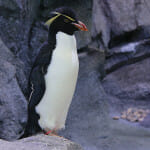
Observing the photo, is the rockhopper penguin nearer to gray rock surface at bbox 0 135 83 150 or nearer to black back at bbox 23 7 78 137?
black back at bbox 23 7 78 137

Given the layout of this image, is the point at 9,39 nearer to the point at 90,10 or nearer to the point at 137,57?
the point at 90,10

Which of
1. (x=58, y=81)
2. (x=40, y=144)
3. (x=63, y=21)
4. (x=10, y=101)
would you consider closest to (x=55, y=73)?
(x=58, y=81)

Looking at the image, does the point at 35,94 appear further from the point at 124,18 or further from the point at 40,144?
the point at 124,18

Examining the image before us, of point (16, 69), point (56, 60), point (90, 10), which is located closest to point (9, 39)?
point (16, 69)

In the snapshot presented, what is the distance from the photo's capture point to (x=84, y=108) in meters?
3.11

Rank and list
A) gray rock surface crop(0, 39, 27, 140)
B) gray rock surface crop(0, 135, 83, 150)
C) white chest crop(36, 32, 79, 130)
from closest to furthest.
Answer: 1. gray rock surface crop(0, 135, 83, 150)
2. white chest crop(36, 32, 79, 130)
3. gray rock surface crop(0, 39, 27, 140)

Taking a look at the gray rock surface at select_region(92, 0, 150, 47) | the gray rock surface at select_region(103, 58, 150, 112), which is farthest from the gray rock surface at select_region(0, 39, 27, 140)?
the gray rock surface at select_region(92, 0, 150, 47)

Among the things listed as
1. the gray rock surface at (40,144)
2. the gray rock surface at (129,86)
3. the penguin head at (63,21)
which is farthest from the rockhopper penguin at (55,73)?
the gray rock surface at (129,86)

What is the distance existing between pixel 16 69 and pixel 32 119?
0.81 m

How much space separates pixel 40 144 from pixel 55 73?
40 cm

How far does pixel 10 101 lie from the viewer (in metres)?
2.15

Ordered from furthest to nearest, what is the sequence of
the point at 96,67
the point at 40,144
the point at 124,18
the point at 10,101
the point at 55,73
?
1. the point at 124,18
2. the point at 96,67
3. the point at 10,101
4. the point at 55,73
5. the point at 40,144

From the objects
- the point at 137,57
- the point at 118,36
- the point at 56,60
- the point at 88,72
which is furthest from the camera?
the point at 118,36

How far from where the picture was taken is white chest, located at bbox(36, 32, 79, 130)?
1.51m
